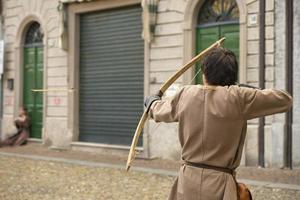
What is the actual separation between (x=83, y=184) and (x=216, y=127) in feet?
20.3

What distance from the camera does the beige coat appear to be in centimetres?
324

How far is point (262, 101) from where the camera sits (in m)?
3.20

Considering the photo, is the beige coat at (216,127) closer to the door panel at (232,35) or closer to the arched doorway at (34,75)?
the door panel at (232,35)

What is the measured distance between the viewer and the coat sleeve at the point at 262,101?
3.20 m

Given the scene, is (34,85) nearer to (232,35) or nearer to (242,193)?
(232,35)

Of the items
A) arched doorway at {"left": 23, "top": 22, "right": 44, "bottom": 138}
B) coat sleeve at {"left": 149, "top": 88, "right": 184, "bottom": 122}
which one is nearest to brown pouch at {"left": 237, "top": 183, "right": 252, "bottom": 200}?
coat sleeve at {"left": 149, "top": 88, "right": 184, "bottom": 122}

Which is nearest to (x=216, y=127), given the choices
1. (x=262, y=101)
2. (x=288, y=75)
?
(x=262, y=101)

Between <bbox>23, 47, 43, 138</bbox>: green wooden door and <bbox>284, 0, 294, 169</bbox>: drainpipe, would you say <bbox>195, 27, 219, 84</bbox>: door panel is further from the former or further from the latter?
<bbox>23, 47, 43, 138</bbox>: green wooden door

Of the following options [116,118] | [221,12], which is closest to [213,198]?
[221,12]

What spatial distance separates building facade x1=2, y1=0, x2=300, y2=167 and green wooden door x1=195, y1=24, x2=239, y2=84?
21mm

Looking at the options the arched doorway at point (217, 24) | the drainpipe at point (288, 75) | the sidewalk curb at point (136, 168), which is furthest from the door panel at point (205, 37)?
the sidewalk curb at point (136, 168)

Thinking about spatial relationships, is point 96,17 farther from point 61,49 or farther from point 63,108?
point 63,108

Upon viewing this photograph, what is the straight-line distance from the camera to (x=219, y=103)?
3277mm

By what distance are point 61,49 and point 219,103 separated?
12148 mm
